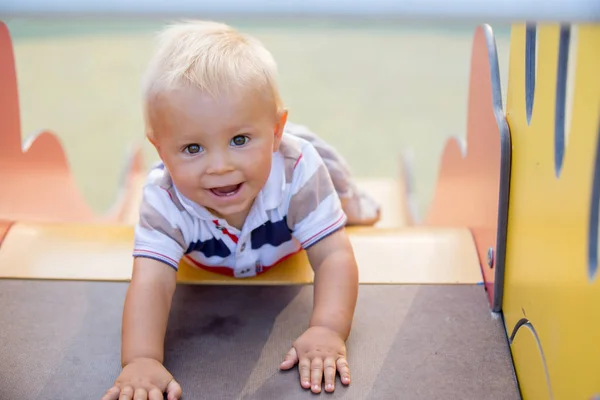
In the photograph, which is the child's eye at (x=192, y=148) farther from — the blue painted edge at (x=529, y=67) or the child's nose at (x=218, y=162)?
the blue painted edge at (x=529, y=67)

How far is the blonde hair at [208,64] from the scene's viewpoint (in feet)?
2.76

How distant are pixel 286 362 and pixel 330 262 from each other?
158mm

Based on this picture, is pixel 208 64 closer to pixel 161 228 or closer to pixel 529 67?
pixel 161 228

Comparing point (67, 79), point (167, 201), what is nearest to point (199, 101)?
point (167, 201)

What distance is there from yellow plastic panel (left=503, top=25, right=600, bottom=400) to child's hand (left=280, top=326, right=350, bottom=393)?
21 centimetres

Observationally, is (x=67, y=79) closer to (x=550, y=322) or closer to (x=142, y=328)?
(x=142, y=328)

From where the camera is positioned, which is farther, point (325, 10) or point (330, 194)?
point (330, 194)

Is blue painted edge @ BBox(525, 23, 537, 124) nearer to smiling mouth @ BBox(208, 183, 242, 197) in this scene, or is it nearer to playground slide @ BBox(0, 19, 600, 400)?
playground slide @ BBox(0, 19, 600, 400)

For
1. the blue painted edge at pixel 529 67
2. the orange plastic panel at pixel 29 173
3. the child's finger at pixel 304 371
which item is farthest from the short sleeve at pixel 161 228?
the blue painted edge at pixel 529 67

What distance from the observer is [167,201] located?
99 centimetres

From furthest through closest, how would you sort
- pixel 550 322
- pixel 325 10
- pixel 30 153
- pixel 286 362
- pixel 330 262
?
1. pixel 30 153
2. pixel 330 262
3. pixel 286 362
4. pixel 550 322
5. pixel 325 10

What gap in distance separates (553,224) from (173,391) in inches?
17.5

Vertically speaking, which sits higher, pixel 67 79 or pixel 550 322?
pixel 550 322

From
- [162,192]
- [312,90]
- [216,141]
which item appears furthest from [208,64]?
[312,90]
